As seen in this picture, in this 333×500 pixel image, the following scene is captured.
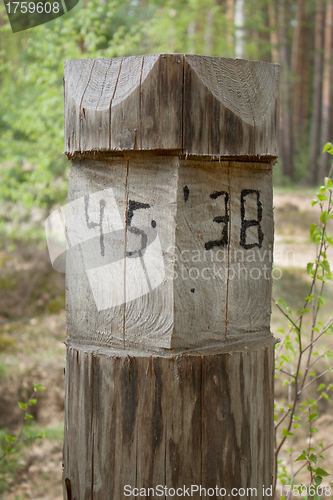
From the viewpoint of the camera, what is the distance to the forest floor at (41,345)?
4.13 metres

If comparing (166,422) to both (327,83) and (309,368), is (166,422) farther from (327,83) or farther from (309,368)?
(327,83)

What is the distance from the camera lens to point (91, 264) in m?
1.48

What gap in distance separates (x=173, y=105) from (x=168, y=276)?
0.53 metres

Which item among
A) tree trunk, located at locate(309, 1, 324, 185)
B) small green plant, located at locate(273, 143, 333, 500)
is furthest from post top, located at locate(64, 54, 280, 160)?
tree trunk, located at locate(309, 1, 324, 185)

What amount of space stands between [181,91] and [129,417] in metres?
1.03

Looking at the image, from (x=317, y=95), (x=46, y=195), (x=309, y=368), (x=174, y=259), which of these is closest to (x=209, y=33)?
(x=46, y=195)

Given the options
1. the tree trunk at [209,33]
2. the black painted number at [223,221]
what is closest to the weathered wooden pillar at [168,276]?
the black painted number at [223,221]

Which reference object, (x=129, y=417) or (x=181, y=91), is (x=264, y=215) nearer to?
(x=181, y=91)

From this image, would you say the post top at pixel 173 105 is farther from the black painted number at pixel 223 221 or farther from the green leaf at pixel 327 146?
the green leaf at pixel 327 146

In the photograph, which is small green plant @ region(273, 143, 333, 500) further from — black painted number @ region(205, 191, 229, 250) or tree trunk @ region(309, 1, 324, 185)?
tree trunk @ region(309, 1, 324, 185)

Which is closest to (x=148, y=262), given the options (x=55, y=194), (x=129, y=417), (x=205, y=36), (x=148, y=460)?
(x=129, y=417)

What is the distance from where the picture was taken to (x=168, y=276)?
134 cm

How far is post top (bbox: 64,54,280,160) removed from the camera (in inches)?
51.4

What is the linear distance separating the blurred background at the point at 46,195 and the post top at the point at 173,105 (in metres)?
3.54
